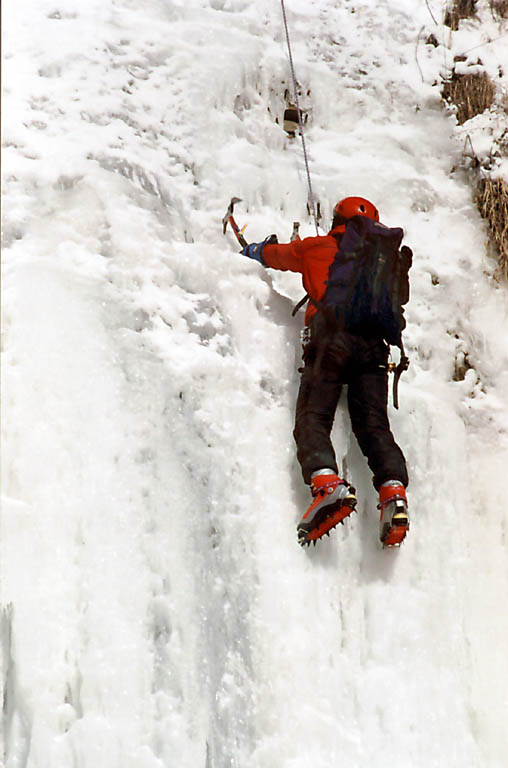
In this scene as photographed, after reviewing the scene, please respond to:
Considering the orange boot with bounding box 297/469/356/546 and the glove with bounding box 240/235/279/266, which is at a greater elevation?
the glove with bounding box 240/235/279/266

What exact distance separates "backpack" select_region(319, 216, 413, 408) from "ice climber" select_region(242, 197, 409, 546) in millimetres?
44

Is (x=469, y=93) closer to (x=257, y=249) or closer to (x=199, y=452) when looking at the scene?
(x=257, y=249)

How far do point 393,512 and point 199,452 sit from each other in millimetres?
858

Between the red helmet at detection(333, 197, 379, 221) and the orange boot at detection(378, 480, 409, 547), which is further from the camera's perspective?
the red helmet at detection(333, 197, 379, 221)

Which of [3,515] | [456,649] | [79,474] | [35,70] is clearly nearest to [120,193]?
[35,70]

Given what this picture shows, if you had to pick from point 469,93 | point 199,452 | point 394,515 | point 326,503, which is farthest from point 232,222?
point 469,93

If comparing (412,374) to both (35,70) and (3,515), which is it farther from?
(35,70)

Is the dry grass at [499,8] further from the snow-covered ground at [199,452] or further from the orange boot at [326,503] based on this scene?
the orange boot at [326,503]

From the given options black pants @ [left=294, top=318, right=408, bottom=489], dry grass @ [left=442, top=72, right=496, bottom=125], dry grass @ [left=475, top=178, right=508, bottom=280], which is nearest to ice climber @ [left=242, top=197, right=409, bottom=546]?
black pants @ [left=294, top=318, right=408, bottom=489]

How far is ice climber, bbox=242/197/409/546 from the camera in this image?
116 inches

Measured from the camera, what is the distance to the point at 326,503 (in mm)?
2883

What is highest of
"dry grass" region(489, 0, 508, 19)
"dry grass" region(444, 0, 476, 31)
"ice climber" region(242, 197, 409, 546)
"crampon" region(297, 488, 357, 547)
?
"dry grass" region(489, 0, 508, 19)

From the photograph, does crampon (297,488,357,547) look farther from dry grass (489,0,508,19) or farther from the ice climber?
dry grass (489,0,508,19)

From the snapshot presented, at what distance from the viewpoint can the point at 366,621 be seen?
122 inches
